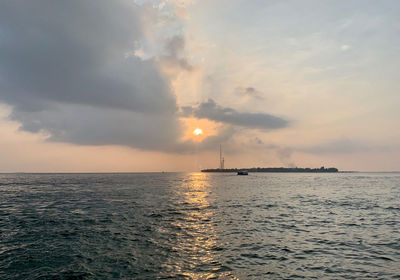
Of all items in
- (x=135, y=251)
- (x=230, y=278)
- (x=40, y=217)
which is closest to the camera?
(x=230, y=278)

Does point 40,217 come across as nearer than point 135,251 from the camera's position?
No

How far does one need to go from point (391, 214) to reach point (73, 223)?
142 feet

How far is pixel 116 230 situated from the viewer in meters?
26.9

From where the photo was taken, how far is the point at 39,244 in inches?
846

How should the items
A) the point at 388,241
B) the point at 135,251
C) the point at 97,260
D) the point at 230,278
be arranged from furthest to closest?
the point at 388,241 < the point at 135,251 < the point at 97,260 < the point at 230,278

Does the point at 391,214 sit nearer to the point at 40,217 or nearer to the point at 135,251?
the point at 135,251

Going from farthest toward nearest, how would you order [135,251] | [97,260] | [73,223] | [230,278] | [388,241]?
1. [73,223]
2. [388,241]
3. [135,251]
4. [97,260]
5. [230,278]

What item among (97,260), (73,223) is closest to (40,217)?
(73,223)

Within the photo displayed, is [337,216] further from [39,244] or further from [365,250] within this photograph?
[39,244]

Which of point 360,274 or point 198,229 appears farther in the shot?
point 198,229

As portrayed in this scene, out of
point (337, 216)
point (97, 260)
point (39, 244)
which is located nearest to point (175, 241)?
point (97, 260)

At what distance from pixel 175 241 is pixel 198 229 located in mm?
5250

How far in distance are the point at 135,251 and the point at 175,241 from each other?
4.18 meters

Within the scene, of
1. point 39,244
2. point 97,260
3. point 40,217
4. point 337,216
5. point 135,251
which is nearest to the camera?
point 97,260
